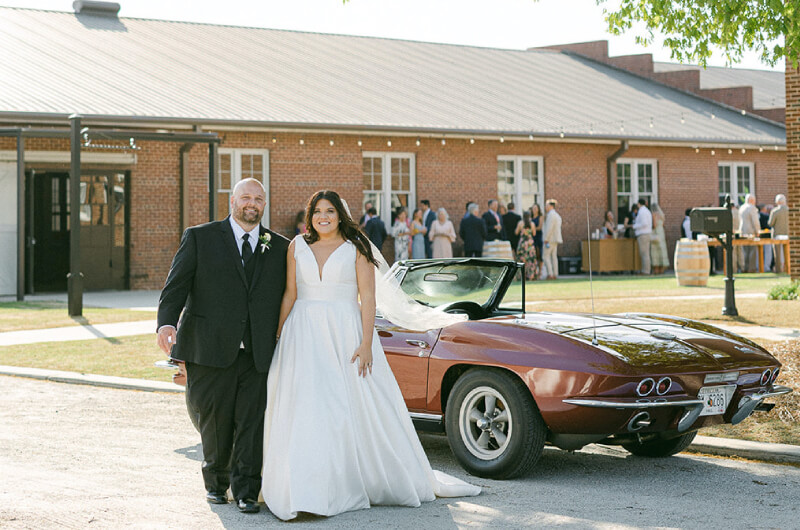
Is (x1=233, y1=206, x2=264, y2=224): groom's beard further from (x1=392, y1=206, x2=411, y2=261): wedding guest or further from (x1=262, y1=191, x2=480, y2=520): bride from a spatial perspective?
(x1=392, y1=206, x2=411, y2=261): wedding guest

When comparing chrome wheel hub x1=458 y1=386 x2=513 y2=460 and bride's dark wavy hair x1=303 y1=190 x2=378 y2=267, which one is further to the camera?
chrome wheel hub x1=458 y1=386 x2=513 y2=460

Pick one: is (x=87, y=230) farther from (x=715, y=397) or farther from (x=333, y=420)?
(x=715, y=397)

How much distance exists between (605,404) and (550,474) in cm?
88

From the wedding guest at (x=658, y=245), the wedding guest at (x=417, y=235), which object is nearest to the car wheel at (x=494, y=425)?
the wedding guest at (x=417, y=235)

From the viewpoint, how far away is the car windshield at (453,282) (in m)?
7.80

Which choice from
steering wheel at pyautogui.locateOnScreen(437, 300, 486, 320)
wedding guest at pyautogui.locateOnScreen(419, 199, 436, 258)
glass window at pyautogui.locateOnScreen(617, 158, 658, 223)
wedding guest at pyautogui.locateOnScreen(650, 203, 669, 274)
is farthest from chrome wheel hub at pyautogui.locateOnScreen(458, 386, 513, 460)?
glass window at pyautogui.locateOnScreen(617, 158, 658, 223)

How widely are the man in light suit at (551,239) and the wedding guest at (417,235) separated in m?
3.14

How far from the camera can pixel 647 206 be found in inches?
1216

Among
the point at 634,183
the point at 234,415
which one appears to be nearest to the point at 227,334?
the point at 234,415

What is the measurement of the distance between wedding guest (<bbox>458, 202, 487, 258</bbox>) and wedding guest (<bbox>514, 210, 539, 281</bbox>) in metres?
1.37

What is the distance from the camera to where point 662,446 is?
7.43 m

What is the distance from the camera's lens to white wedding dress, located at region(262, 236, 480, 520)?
19.3 ft

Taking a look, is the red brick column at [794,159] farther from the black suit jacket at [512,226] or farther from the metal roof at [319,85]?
the metal roof at [319,85]

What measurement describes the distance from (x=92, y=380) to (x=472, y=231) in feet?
48.9
